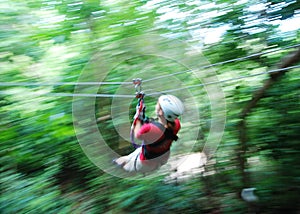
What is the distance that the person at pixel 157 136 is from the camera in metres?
2.12

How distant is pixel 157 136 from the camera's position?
223cm

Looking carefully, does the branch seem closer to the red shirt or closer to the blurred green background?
the blurred green background

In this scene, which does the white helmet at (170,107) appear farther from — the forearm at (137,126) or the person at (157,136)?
the forearm at (137,126)

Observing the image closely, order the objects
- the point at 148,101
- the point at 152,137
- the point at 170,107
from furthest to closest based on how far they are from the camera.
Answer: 1. the point at 148,101
2. the point at 152,137
3. the point at 170,107

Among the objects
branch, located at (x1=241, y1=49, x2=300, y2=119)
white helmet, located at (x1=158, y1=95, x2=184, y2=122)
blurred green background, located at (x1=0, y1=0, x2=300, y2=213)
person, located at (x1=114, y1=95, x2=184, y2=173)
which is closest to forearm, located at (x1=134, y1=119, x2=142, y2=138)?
person, located at (x1=114, y1=95, x2=184, y2=173)

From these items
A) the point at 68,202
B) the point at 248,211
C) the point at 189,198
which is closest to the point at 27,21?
the point at 68,202

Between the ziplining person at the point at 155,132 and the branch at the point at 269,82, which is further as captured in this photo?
the branch at the point at 269,82

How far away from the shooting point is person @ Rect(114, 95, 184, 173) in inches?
83.5

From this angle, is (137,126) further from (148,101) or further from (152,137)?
(148,101)

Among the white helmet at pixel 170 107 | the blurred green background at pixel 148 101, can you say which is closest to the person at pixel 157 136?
the white helmet at pixel 170 107

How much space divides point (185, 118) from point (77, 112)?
1.05 m

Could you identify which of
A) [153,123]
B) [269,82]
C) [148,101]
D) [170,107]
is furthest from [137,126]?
[269,82]

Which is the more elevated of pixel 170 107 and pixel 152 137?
pixel 170 107

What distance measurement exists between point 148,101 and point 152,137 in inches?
40.8
